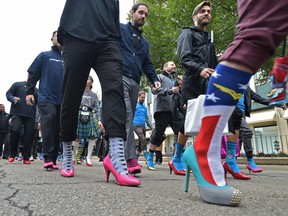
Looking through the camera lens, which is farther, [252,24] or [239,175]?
[239,175]

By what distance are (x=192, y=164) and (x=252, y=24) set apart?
731 millimetres

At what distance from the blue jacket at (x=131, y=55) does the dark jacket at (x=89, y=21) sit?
1056 mm

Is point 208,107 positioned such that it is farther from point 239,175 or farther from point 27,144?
point 27,144

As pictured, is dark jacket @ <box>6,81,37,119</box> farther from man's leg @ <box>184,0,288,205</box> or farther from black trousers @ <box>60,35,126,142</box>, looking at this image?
man's leg @ <box>184,0,288,205</box>

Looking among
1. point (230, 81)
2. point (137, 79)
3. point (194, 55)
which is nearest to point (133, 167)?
point (137, 79)

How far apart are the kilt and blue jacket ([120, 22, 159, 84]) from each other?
3.26m

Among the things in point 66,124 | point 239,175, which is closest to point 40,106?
point 66,124

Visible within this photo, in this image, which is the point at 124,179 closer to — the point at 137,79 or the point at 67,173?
the point at 67,173

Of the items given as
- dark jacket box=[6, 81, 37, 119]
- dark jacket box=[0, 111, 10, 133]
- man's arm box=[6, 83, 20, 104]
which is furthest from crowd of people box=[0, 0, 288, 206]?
dark jacket box=[0, 111, 10, 133]

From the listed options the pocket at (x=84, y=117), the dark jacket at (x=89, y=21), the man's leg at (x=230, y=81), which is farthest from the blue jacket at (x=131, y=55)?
the pocket at (x=84, y=117)

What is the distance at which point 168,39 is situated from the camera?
12.2 meters

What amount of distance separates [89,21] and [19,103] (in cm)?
472

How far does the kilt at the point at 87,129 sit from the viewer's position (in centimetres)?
700

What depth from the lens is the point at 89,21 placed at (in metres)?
2.58
